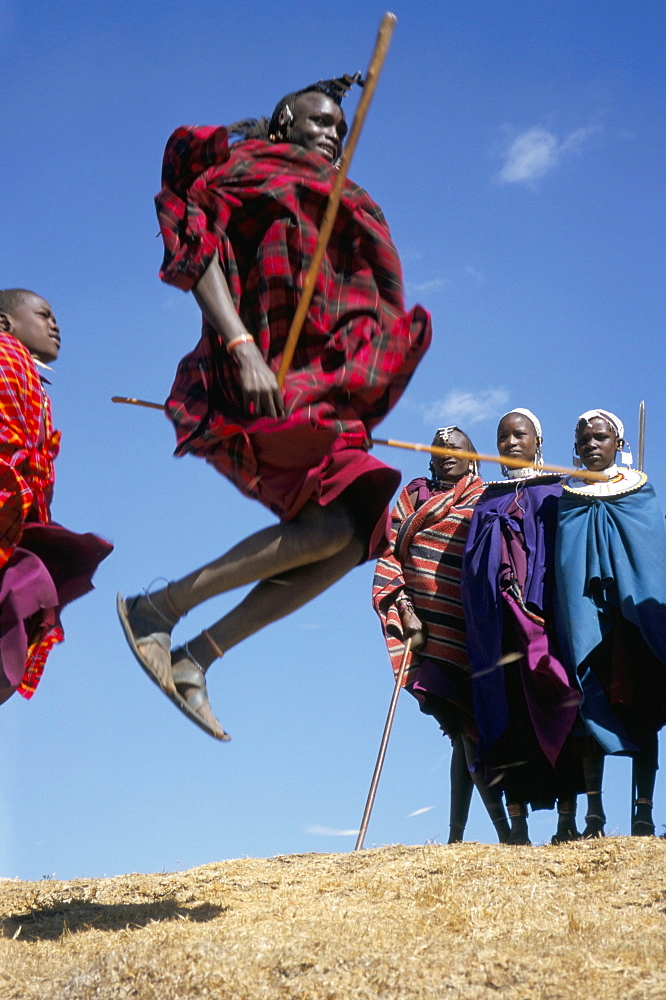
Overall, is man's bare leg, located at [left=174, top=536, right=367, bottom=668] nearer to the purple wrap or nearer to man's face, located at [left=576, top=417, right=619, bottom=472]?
the purple wrap

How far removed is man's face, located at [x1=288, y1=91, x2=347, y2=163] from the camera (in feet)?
14.2

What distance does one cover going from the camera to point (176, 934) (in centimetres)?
448

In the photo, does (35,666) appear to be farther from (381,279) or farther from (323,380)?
(381,279)

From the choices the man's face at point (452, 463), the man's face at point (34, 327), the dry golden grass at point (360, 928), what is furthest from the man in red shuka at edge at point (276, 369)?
the man's face at point (452, 463)

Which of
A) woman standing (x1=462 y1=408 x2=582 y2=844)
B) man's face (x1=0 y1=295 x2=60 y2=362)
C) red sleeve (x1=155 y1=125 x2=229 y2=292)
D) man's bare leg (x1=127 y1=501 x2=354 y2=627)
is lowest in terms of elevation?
woman standing (x1=462 y1=408 x2=582 y2=844)

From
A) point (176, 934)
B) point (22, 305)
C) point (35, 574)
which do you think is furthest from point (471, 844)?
point (22, 305)

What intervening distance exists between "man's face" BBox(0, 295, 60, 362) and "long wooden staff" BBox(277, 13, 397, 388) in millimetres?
1212

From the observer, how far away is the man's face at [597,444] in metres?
7.27

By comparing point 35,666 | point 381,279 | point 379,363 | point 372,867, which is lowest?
point 372,867

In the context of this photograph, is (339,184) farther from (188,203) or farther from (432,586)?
(432,586)

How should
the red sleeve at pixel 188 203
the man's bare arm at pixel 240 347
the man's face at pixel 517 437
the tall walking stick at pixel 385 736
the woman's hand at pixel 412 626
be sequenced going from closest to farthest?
the man's bare arm at pixel 240 347
the red sleeve at pixel 188 203
the tall walking stick at pixel 385 736
the woman's hand at pixel 412 626
the man's face at pixel 517 437

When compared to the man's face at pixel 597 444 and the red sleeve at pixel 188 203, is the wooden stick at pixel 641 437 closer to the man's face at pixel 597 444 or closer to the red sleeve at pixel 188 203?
the man's face at pixel 597 444

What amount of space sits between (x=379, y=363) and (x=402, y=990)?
2.00m

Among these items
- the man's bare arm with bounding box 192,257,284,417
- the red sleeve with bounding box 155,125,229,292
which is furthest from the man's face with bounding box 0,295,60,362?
the man's bare arm with bounding box 192,257,284,417
